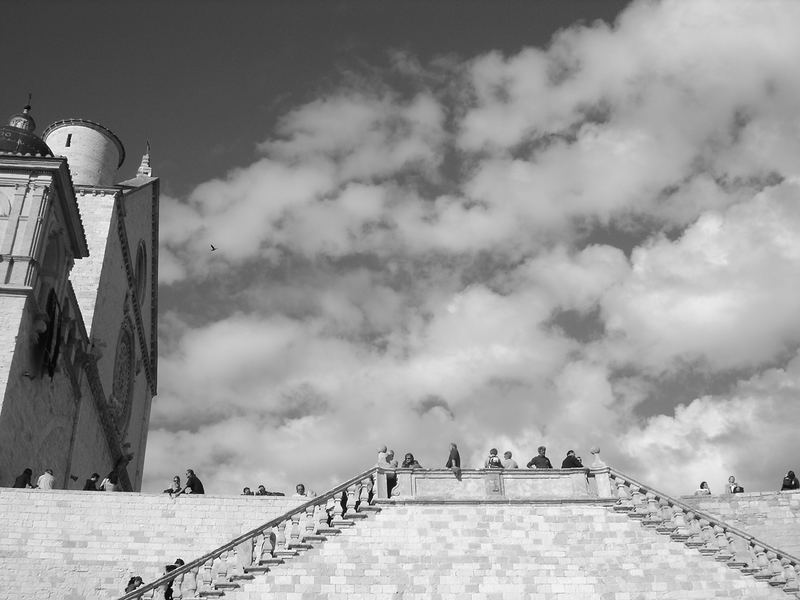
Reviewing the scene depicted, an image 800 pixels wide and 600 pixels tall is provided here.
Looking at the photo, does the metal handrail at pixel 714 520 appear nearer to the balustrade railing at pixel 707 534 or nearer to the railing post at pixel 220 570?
the balustrade railing at pixel 707 534

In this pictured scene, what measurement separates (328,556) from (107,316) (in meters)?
16.3

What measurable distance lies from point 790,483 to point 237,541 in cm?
1339

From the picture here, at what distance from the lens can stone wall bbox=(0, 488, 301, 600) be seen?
18641 millimetres

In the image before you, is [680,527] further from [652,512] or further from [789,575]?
[789,575]

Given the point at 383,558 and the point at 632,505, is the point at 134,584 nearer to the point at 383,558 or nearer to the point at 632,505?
the point at 383,558

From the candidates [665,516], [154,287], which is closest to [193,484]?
[665,516]

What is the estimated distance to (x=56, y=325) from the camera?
23.7 meters

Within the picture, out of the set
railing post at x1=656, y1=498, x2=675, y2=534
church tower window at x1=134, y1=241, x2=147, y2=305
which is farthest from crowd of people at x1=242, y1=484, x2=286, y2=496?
church tower window at x1=134, y1=241, x2=147, y2=305

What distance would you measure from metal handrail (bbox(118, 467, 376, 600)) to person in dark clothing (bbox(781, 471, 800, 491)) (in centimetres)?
1023

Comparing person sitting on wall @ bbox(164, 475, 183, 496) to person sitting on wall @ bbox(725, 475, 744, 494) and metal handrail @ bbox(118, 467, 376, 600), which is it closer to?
metal handrail @ bbox(118, 467, 376, 600)

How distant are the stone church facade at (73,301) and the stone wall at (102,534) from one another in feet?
6.62

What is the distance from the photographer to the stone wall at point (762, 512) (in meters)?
21.2

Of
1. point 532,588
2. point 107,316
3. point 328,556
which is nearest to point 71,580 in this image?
point 328,556

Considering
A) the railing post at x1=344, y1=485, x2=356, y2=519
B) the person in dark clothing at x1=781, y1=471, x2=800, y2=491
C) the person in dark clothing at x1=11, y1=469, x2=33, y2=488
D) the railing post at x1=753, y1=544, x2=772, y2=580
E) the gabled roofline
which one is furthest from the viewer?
the gabled roofline
